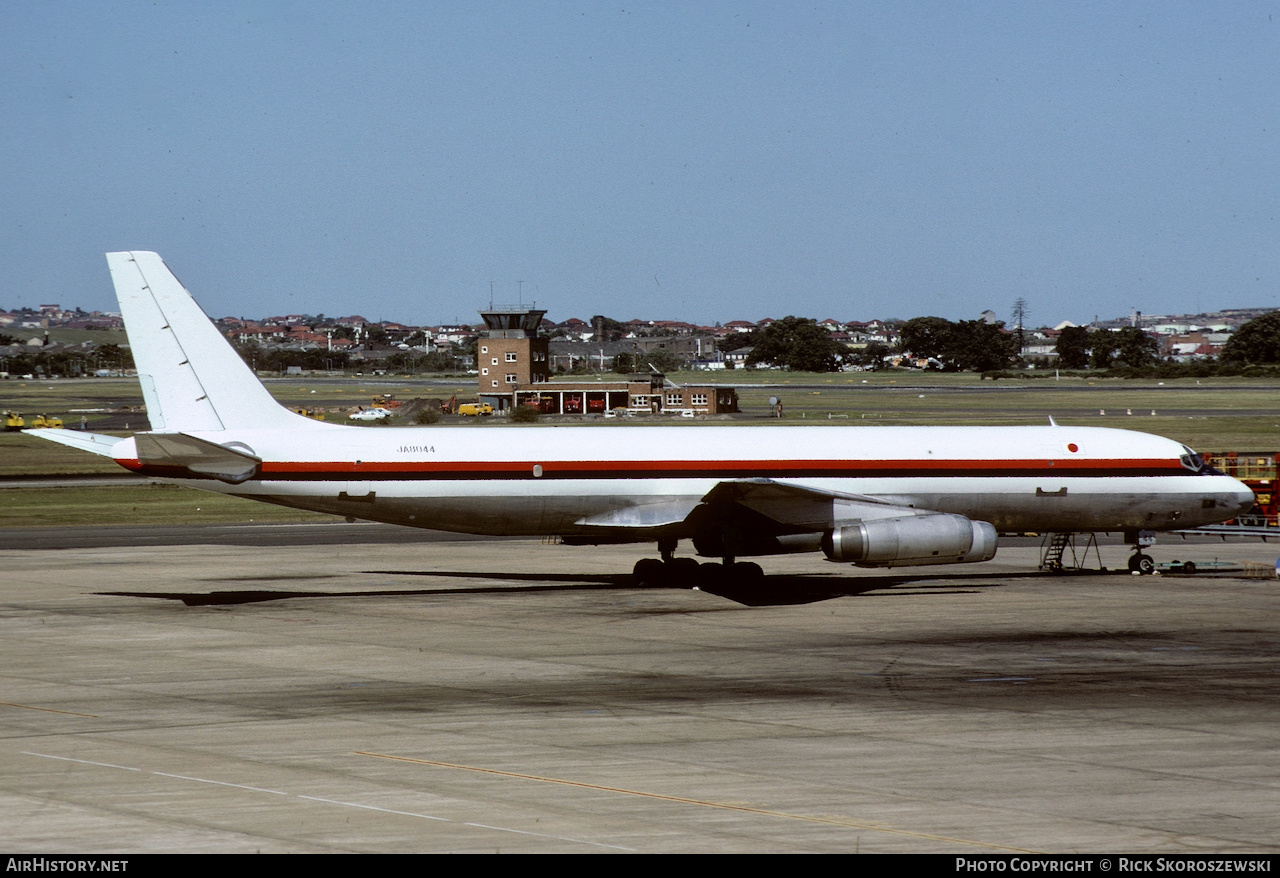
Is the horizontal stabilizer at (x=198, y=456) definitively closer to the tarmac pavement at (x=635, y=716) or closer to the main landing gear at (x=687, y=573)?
the tarmac pavement at (x=635, y=716)

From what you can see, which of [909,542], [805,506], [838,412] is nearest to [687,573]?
[805,506]

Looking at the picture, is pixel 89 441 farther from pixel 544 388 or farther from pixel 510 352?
pixel 510 352

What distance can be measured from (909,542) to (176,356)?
18.4 metres

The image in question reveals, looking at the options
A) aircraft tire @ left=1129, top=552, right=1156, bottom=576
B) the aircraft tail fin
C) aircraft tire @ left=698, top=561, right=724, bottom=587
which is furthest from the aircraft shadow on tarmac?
the aircraft tail fin

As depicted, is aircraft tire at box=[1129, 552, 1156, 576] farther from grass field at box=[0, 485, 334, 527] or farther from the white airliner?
grass field at box=[0, 485, 334, 527]

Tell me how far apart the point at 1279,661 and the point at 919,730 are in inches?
376

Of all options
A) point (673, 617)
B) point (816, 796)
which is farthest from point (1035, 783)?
point (673, 617)

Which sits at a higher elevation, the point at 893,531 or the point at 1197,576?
the point at 893,531

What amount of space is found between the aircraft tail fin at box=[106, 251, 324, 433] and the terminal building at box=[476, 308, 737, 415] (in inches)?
3818

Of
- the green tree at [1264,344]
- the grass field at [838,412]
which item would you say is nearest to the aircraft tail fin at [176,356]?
the grass field at [838,412]

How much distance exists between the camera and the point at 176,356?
3148cm

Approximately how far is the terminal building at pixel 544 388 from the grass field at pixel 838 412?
651cm
